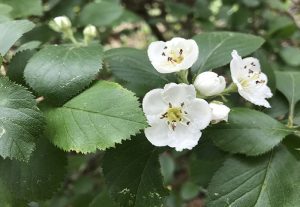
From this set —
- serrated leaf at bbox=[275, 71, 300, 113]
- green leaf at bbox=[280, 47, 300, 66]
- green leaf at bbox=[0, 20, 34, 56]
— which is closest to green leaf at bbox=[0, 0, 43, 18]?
green leaf at bbox=[0, 20, 34, 56]

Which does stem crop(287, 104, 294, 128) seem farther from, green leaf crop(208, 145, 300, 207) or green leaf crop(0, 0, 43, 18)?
green leaf crop(0, 0, 43, 18)

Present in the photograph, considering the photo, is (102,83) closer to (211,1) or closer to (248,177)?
(248,177)

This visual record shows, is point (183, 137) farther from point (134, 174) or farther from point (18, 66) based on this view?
point (18, 66)

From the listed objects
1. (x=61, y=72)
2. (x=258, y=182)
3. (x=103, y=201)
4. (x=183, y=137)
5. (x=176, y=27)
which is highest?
(x=61, y=72)

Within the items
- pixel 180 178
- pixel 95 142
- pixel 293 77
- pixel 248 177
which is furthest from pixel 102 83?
pixel 180 178

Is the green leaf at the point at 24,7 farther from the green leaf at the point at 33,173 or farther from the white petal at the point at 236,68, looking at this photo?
the white petal at the point at 236,68

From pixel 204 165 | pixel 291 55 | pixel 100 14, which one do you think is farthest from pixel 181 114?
pixel 291 55

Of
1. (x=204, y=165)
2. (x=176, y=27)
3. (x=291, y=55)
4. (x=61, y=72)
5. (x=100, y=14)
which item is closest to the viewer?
(x=61, y=72)
